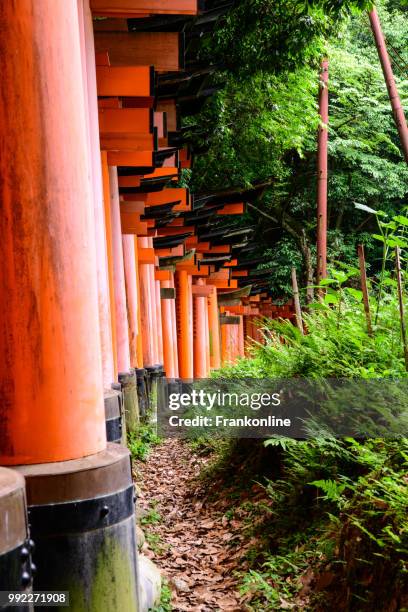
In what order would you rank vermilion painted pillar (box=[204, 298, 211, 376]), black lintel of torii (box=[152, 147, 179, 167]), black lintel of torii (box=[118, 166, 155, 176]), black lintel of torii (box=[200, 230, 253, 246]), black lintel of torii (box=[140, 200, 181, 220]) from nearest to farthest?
1. black lintel of torii (box=[152, 147, 179, 167])
2. black lintel of torii (box=[118, 166, 155, 176])
3. black lintel of torii (box=[140, 200, 181, 220])
4. black lintel of torii (box=[200, 230, 253, 246])
5. vermilion painted pillar (box=[204, 298, 211, 376])

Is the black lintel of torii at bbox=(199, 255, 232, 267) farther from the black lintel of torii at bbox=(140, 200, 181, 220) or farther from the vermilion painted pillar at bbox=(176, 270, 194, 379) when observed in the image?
the black lintel of torii at bbox=(140, 200, 181, 220)

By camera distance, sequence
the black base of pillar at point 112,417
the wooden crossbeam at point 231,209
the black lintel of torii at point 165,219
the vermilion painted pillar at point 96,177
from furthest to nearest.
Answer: the wooden crossbeam at point 231,209 < the black lintel of torii at point 165,219 < the vermilion painted pillar at point 96,177 < the black base of pillar at point 112,417

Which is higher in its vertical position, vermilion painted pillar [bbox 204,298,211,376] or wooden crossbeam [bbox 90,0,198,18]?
wooden crossbeam [bbox 90,0,198,18]

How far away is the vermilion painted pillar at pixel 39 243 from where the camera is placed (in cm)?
346

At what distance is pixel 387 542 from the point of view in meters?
4.37

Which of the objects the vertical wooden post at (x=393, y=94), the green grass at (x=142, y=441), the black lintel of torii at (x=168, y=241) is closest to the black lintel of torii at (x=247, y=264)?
the black lintel of torii at (x=168, y=241)

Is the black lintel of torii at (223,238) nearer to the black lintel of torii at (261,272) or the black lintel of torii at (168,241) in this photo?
the black lintel of torii at (168,241)

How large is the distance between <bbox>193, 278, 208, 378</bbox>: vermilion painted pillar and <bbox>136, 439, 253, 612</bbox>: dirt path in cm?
1247

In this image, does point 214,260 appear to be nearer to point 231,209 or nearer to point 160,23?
point 231,209

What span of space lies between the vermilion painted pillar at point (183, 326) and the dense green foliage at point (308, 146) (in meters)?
3.04

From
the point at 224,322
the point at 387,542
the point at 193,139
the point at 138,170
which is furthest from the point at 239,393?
the point at 224,322

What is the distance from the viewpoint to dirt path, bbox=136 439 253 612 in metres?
5.56

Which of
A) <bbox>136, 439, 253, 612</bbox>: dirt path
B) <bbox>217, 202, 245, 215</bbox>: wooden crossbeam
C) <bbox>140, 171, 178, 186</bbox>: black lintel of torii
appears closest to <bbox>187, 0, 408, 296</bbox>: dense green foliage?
<bbox>217, 202, 245, 215</bbox>: wooden crossbeam

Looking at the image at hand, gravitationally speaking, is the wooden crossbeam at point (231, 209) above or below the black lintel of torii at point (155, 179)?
below
